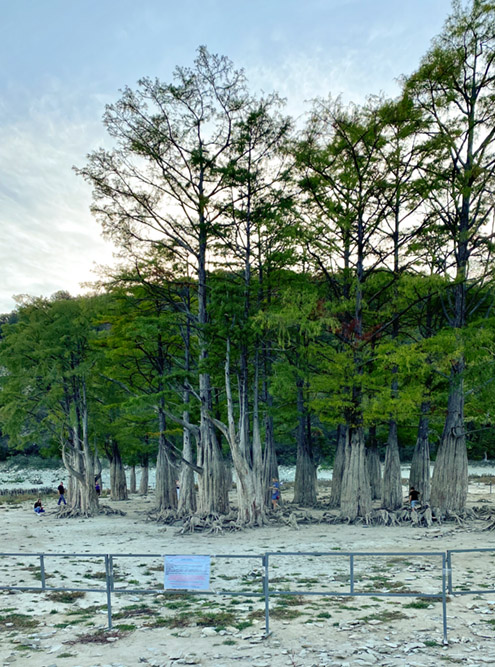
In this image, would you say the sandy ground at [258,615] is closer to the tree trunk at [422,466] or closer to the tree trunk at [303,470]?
the tree trunk at [422,466]

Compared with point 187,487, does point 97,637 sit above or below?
above

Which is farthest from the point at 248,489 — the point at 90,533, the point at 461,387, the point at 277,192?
the point at 277,192

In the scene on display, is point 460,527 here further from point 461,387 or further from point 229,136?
point 229,136

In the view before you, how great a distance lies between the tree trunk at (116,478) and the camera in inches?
1608

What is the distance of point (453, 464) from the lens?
80.5ft

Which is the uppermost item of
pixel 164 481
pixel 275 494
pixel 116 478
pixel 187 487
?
pixel 187 487

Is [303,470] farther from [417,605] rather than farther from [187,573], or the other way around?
[187,573]

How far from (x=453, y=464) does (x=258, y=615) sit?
16282 mm

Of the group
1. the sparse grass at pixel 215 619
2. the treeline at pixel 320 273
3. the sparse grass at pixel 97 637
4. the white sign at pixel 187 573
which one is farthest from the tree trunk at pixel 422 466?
the sparse grass at pixel 97 637

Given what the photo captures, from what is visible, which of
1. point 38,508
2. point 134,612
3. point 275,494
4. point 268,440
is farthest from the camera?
point 38,508

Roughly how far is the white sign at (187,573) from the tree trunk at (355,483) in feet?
51.6

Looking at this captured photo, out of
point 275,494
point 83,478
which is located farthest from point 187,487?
point 83,478

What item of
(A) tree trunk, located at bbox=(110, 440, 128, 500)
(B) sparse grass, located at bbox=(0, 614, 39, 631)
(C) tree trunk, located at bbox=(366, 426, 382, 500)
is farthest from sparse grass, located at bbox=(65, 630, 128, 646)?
(A) tree trunk, located at bbox=(110, 440, 128, 500)

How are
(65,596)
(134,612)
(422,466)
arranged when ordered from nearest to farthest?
(134,612) < (65,596) < (422,466)
